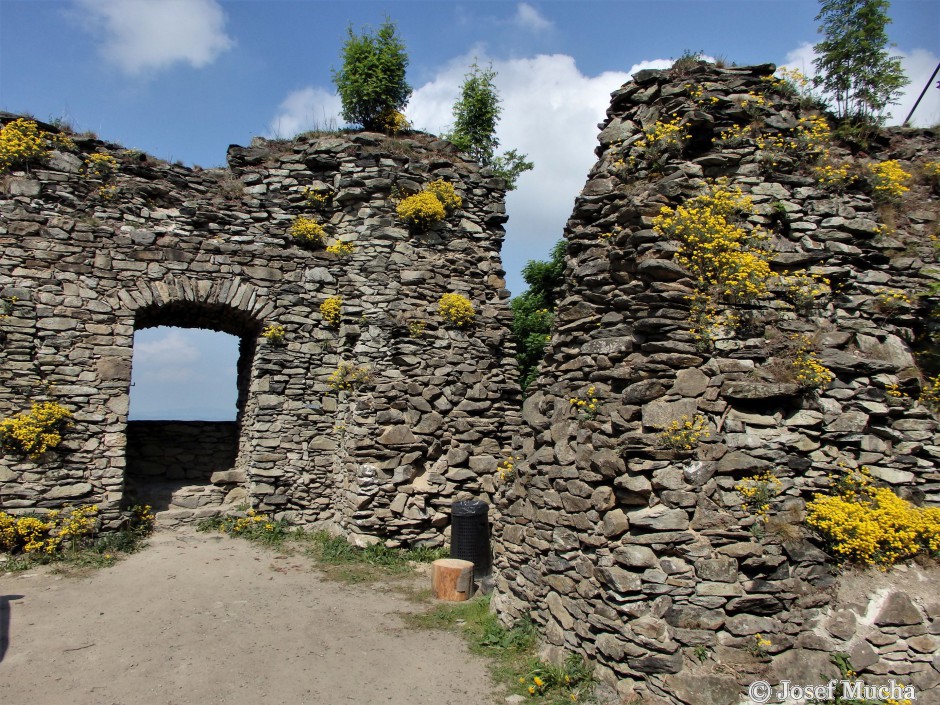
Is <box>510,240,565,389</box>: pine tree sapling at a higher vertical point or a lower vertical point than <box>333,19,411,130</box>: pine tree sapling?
lower

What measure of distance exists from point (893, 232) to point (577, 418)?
3852 millimetres

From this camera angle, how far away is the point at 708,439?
5.09 metres

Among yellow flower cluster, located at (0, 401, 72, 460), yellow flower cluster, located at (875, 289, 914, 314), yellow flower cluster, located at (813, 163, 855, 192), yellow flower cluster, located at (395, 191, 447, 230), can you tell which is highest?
yellow flower cluster, located at (395, 191, 447, 230)

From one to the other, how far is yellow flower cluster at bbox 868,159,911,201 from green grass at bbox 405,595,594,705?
5.64 metres

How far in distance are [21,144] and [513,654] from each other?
9.61 m

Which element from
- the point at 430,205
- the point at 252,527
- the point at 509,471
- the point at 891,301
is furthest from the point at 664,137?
the point at 252,527

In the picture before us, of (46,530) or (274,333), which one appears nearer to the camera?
(46,530)

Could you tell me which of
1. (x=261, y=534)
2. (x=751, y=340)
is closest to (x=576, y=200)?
(x=751, y=340)

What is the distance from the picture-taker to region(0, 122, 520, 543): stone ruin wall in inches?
345

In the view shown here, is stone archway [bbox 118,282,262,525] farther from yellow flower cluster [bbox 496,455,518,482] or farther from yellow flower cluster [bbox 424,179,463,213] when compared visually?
yellow flower cluster [bbox 496,455,518,482]

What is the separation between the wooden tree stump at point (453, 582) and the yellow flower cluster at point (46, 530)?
4.96 metres

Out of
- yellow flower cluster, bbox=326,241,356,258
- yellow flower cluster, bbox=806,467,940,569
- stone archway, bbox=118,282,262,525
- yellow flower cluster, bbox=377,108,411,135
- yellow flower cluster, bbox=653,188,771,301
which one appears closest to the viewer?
Answer: yellow flower cluster, bbox=806,467,940,569

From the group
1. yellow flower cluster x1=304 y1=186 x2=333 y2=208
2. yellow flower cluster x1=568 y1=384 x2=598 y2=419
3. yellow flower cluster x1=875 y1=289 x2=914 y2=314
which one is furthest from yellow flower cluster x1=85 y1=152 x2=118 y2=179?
yellow flower cluster x1=875 y1=289 x2=914 y2=314

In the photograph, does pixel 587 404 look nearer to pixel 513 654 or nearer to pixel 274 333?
pixel 513 654
